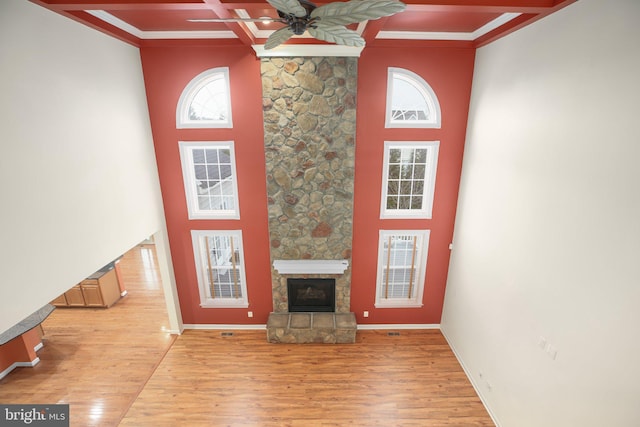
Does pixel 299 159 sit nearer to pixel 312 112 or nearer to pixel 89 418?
pixel 312 112

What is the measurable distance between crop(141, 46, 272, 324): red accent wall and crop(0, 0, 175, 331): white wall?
1.70 ft


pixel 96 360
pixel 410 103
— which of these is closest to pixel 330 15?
pixel 410 103

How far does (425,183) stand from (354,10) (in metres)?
4.61

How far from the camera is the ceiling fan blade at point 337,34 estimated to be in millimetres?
1893

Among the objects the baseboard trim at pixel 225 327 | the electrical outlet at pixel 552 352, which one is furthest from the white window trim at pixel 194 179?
the electrical outlet at pixel 552 352

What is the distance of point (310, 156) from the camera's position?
5.46 m

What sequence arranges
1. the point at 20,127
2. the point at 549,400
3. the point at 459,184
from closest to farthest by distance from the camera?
the point at 20,127 → the point at 549,400 → the point at 459,184

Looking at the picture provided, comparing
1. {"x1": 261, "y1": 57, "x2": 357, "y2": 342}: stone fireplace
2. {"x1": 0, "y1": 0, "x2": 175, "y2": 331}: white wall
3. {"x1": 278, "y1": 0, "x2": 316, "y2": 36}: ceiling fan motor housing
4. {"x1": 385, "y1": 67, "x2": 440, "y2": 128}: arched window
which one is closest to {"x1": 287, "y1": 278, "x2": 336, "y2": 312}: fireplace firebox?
Result: {"x1": 261, "y1": 57, "x2": 357, "y2": 342}: stone fireplace

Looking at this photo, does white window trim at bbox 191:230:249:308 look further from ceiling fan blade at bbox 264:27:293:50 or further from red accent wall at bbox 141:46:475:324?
ceiling fan blade at bbox 264:27:293:50

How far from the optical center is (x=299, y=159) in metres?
5.47

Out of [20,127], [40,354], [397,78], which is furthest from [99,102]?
[40,354]

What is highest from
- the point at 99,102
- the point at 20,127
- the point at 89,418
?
the point at 99,102

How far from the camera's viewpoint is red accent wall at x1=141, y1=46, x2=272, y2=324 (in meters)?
5.02

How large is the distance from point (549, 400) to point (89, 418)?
644 cm
